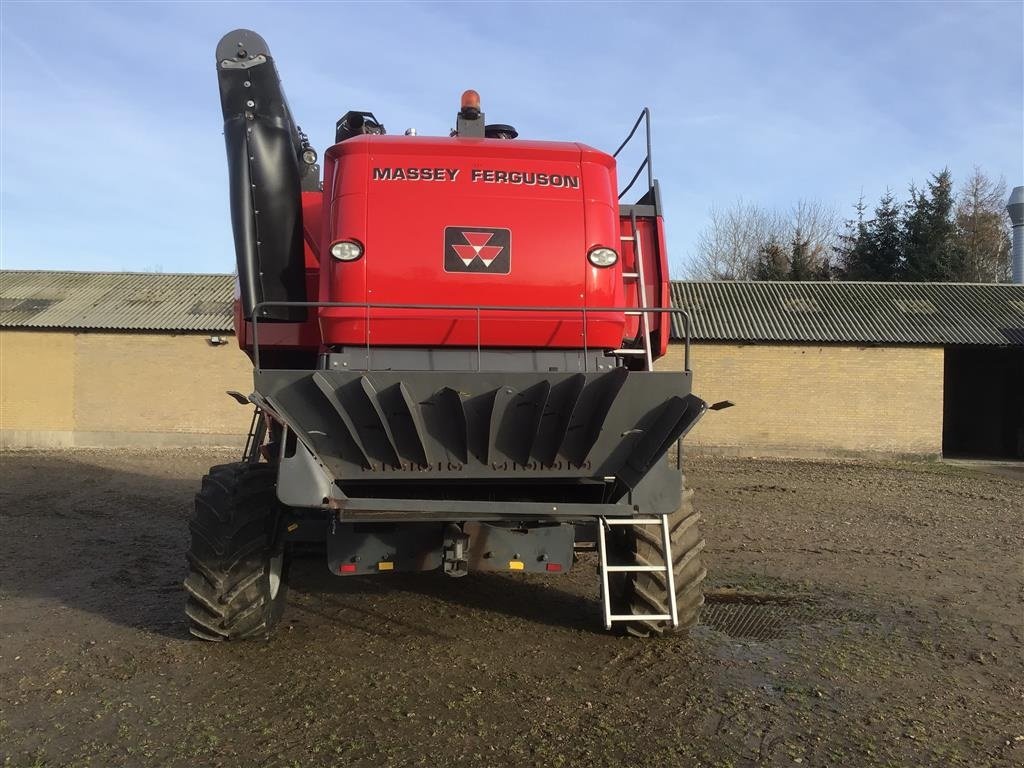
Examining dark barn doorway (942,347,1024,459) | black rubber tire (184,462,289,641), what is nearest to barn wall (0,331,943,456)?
dark barn doorway (942,347,1024,459)

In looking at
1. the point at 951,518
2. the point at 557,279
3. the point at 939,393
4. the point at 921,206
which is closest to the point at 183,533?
the point at 557,279

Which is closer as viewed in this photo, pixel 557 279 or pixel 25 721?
pixel 25 721

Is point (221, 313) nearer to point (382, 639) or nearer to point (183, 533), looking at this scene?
point (183, 533)

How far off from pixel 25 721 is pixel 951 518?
35.0ft

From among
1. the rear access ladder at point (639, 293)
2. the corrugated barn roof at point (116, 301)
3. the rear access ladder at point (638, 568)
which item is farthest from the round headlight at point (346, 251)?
the corrugated barn roof at point (116, 301)

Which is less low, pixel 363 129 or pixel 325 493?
pixel 363 129

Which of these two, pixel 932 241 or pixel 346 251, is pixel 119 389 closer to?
pixel 346 251

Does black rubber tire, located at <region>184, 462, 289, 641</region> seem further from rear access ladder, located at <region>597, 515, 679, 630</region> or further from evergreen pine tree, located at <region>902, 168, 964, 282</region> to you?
evergreen pine tree, located at <region>902, 168, 964, 282</region>

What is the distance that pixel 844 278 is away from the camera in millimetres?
34875

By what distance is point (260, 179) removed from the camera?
523 centimetres

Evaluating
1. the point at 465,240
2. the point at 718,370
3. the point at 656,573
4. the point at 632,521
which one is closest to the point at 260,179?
the point at 465,240

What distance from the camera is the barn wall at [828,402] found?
19531 mm

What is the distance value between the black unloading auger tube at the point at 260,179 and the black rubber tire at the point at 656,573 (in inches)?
99.4

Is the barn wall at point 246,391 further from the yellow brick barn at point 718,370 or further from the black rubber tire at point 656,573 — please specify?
the black rubber tire at point 656,573
